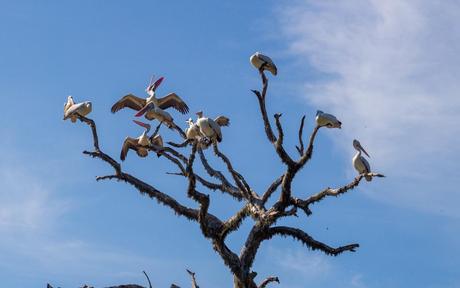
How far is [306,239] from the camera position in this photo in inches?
998

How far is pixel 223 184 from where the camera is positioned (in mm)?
26297

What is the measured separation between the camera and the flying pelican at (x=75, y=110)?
2740 cm

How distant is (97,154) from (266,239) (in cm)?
417

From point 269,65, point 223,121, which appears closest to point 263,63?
point 269,65

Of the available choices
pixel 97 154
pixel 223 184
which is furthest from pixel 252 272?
pixel 97 154

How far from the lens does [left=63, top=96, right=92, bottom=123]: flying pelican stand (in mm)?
27398

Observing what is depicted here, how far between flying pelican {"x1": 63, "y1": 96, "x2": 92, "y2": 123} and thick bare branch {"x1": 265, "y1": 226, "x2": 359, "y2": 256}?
5515mm

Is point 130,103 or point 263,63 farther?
point 130,103

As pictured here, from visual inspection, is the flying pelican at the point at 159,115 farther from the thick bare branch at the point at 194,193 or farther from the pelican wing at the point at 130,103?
the thick bare branch at the point at 194,193

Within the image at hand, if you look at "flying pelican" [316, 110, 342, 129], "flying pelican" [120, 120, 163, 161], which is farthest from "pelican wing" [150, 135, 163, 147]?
"flying pelican" [316, 110, 342, 129]

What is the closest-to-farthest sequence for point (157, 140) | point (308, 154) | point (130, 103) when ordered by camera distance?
point (308, 154) < point (157, 140) < point (130, 103)

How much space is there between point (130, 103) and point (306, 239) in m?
7.70

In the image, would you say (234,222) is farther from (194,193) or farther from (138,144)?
(138,144)

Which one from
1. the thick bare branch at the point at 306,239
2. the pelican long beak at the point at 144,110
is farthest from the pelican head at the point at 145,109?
the thick bare branch at the point at 306,239
